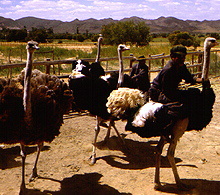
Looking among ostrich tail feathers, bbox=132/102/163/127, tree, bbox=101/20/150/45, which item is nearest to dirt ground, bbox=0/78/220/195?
ostrich tail feathers, bbox=132/102/163/127

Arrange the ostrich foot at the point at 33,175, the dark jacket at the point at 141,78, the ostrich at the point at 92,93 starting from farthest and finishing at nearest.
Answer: the dark jacket at the point at 141,78, the ostrich at the point at 92,93, the ostrich foot at the point at 33,175

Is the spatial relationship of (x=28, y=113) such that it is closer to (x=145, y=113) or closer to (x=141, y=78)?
(x=145, y=113)

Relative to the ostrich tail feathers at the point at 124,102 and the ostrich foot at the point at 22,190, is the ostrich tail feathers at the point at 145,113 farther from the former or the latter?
the ostrich foot at the point at 22,190

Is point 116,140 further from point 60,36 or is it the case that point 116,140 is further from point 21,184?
point 60,36

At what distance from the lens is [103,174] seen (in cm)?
443

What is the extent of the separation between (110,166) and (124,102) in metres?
1.36

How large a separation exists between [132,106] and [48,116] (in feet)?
3.58

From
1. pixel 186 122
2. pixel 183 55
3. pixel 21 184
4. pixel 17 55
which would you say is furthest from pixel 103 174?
pixel 17 55

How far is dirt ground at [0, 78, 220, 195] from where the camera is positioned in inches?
156

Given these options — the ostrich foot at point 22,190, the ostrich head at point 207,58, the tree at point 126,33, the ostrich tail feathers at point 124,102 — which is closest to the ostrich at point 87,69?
the ostrich tail feathers at point 124,102

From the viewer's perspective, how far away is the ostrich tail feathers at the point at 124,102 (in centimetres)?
384

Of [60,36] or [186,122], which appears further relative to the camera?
[60,36]

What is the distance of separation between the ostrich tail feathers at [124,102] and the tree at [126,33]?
1301 inches

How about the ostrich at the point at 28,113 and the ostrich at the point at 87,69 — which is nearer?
the ostrich at the point at 28,113
